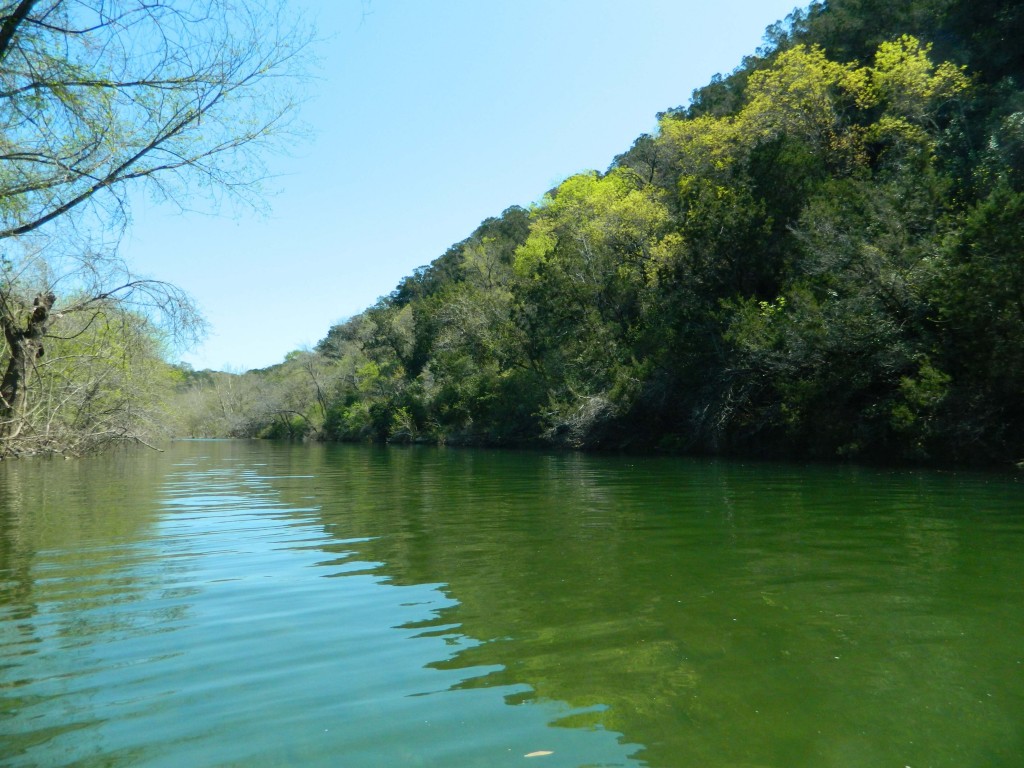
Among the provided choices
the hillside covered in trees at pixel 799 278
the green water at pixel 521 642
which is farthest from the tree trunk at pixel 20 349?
the hillside covered in trees at pixel 799 278

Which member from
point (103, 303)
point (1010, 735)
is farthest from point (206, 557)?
point (1010, 735)

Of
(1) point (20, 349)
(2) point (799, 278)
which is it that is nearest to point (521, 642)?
(1) point (20, 349)

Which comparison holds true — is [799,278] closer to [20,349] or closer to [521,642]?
[20,349]

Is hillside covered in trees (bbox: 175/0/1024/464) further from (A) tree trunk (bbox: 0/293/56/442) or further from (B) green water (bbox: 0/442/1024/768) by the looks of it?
(A) tree trunk (bbox: 0/293/56/442)

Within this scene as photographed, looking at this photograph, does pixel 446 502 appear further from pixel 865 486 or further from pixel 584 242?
pixel 584 242

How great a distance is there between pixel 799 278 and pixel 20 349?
26375 mm

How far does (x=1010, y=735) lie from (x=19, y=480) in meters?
24.5

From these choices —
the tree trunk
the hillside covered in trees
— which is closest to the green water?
the tree trunk

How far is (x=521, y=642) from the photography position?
17.8 feet

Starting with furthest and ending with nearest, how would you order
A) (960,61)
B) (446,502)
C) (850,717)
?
1. (960,61)
2. (446,502)
3. (850,717)

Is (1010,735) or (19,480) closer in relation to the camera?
(1010,735)

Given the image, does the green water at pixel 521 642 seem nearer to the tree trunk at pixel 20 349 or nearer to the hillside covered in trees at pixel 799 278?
the tree trunk at pixel 20 349

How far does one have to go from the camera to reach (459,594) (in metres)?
6.91

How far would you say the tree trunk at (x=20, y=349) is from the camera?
350 inches
